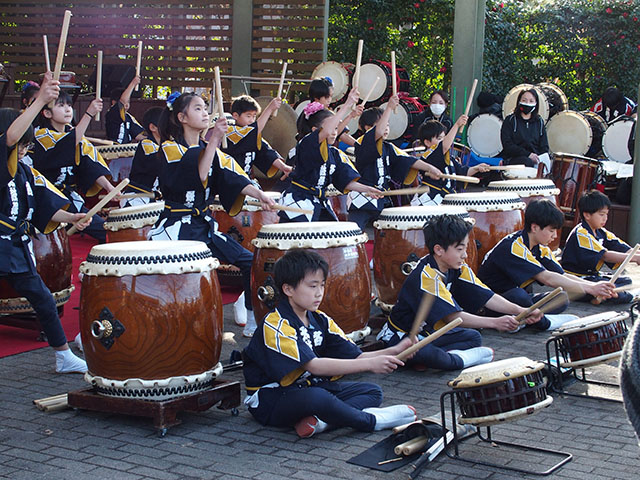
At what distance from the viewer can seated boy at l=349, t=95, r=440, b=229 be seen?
5.80 meters

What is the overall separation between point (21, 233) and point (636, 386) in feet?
9.76

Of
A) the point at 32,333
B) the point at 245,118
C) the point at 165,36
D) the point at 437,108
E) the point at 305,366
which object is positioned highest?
the point at 165,36

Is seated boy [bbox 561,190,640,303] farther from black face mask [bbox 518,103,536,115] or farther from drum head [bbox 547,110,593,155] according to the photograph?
drum head [bbox 547,110,593,155]

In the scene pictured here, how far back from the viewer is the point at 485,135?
10453 millimetres

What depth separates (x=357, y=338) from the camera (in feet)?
12.8

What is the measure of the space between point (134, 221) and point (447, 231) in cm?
191

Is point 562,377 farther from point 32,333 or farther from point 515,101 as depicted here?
point 515,101

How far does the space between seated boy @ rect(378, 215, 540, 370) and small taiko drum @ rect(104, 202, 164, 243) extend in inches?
61.8

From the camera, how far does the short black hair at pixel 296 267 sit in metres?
2.98

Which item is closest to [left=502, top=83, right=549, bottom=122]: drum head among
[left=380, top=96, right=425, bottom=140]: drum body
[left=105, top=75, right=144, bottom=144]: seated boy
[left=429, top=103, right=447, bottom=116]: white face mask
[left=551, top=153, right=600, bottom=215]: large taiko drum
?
[left=380, top=96, right=425, bottom=140]: drum body

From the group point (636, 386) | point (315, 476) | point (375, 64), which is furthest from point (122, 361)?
point (375, 64)

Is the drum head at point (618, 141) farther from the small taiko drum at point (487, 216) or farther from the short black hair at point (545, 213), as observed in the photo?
the short black hair at point (545, 213)

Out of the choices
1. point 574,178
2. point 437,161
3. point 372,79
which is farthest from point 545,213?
point 372,79

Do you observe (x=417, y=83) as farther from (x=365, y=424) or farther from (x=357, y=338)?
(x=365, y=424)
